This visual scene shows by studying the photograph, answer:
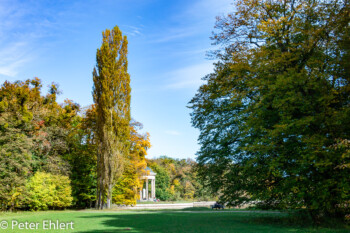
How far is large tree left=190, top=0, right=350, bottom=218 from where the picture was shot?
11711 mm

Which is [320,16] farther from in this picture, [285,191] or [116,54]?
[116,54]

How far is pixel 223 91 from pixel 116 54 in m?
14.5

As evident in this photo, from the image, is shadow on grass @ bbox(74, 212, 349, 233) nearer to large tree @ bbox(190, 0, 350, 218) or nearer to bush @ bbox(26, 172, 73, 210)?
large tree @ bbox(190, 0, 350, 218)

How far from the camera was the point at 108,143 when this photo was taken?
2533 cm

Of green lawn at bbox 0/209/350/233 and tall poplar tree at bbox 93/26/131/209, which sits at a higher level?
tall poplar tree at bbox 93/26/131/209

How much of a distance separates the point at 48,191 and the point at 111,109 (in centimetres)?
883

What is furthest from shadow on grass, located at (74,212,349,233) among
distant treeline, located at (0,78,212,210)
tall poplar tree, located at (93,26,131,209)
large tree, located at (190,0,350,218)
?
distant treeline, located at (0,78,212,210)

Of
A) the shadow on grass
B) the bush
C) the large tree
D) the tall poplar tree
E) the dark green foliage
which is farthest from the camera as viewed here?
the tall poplar tree

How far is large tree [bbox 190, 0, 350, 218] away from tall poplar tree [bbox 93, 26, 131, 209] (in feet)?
37.1

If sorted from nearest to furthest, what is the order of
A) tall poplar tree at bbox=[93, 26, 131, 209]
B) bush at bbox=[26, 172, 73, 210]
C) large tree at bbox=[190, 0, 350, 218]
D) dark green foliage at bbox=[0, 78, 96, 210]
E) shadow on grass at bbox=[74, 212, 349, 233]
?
shadow on grass at bbox=[74, 212, 349, 233], large tree at bbox=[190, 0, 350, 218], dark green foliage at bbox=[0, 78, 96, 210], bush at bbox=[26, 172, 73, 210], tall poplar tree at bbox=[93, 26, 131, 209]

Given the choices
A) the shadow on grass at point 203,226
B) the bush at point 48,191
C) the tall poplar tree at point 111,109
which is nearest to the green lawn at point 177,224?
the shadow on grass at point 203,226

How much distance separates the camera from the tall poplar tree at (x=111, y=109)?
25.2 meters


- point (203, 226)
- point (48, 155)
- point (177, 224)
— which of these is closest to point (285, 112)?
point (203, 226)

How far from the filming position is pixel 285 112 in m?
12.4
